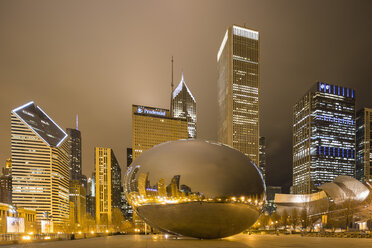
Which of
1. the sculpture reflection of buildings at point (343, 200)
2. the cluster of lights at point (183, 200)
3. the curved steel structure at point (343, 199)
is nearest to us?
the cluster of lights at point (183, 200)

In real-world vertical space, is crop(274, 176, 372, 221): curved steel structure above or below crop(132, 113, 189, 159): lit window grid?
below

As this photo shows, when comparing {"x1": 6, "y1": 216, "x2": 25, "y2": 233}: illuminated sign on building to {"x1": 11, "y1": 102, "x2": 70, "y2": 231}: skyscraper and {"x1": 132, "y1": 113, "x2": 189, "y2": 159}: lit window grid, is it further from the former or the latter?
{"x1": 11, "y1": 102, "x2": 70, "y2": 231}: skyscraper

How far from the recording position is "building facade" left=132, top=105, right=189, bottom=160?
180 m

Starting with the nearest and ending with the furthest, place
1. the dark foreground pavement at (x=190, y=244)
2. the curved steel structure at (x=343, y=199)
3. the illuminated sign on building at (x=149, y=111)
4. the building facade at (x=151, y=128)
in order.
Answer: the dark foreground pavement at (x=190, y=244), the curved steel structure at (x=343, y=199), the building facade at (x=151, y=128), the illuminated sign on building at (x=149, y=111)

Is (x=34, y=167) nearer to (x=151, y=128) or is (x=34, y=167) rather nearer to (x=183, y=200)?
(x=151, y=128)

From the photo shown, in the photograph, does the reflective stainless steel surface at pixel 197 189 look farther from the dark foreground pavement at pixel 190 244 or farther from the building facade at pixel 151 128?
the building facade at pixel 151 128

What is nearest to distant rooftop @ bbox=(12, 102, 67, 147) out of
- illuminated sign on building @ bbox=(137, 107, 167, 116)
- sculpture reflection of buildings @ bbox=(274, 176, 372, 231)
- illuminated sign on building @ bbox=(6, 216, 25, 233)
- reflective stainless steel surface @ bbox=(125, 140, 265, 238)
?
illuminated sign on building @ bbox=(137, 107, 167, 116)

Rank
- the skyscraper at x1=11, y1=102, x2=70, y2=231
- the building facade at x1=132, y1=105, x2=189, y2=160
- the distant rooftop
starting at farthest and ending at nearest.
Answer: the building facade at x1=132, y1=105, x2=189, y2=160 < the distant rooftop < the skyscraper at x1=11, y1=102, x2=70, y2=231

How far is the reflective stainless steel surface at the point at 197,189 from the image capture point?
61.2 ft

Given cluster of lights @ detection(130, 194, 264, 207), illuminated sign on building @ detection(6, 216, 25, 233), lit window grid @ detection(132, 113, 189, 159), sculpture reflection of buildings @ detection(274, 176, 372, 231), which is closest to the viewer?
cluster of lights @ detection(130, 194, 264, 207)

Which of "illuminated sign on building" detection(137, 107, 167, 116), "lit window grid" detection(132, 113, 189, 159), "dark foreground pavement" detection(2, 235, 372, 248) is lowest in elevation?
"dark foreground pavement" detection(2, 235, 372, 248)

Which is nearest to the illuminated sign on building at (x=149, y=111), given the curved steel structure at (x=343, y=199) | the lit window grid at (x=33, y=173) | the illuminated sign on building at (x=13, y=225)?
the lit window grid at (x=33, y=173)

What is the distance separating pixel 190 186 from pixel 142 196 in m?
3.48

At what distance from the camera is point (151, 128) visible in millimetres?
186125
